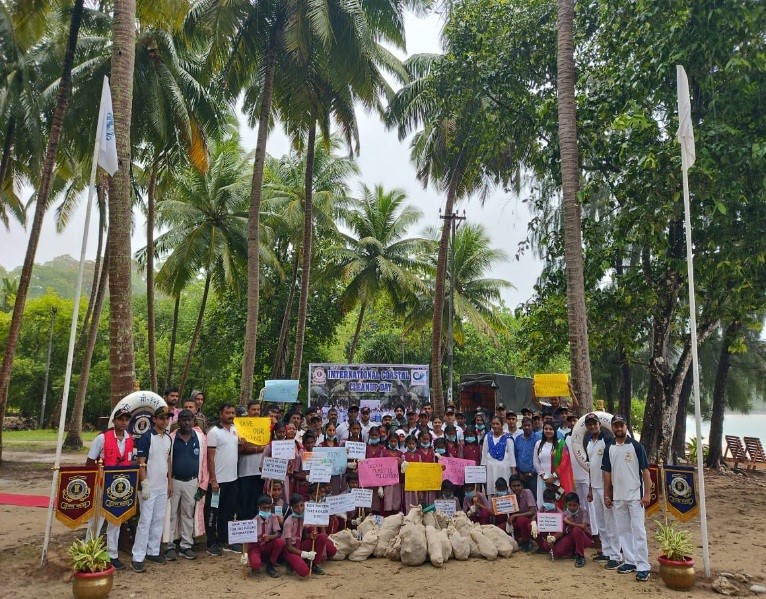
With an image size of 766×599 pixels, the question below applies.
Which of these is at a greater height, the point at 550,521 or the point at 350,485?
the point at 350,485

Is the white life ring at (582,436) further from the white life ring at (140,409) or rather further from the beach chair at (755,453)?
the beach chair at (755,453)

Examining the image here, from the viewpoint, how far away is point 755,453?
60.3 feet

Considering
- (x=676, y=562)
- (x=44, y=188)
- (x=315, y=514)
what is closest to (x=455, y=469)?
(x=315, y=514)

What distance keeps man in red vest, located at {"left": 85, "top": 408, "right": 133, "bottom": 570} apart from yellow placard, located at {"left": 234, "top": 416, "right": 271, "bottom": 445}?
1376 millimetres

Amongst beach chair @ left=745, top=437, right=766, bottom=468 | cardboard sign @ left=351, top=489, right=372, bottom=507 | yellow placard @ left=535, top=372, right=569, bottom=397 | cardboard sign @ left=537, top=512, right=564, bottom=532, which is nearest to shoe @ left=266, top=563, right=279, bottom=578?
cardboard sign @ left=351, top=489, right=372, bottom=507

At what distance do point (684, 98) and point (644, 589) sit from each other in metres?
6.00

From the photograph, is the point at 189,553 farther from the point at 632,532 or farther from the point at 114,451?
the point at 632,532

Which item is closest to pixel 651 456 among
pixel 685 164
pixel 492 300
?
pixel 685 164

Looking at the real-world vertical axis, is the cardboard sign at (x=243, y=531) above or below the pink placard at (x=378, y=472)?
below

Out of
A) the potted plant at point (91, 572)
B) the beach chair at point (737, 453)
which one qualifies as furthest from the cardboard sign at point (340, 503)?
the beach chair at point (737, 453)

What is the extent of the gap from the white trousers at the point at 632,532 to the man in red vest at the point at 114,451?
19.6ft

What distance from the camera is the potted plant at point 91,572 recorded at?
600cm

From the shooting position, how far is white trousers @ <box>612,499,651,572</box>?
7.13 metres

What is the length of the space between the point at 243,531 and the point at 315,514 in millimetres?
865
